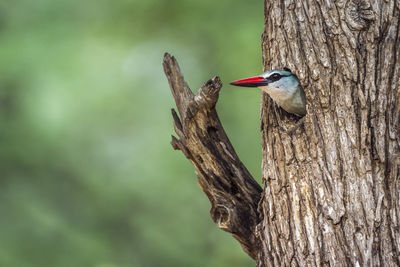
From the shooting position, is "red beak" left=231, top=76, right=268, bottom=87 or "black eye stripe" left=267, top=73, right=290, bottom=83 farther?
"red beak" left=231, top=76, right=268, bottom=87

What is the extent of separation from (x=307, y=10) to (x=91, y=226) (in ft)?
19.8

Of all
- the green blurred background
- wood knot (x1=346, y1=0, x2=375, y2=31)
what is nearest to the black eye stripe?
wood knot (x1=346, y1=0, x2=375, y2=31)

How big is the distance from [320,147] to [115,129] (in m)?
5.82

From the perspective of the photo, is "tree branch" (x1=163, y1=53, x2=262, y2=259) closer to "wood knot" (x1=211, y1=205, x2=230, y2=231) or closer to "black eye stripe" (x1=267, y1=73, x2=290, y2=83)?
"wood knot" (x1=211, y1=205, x2=230, y2=231)

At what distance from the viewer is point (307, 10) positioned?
3539mm

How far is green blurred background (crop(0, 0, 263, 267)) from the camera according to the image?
26.9 feet

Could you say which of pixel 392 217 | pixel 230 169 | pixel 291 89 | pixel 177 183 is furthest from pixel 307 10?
pixel 177 183

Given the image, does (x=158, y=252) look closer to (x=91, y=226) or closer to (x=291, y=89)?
(x=91, y=226)

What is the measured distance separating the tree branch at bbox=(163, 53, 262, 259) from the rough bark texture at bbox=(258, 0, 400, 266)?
18 cm

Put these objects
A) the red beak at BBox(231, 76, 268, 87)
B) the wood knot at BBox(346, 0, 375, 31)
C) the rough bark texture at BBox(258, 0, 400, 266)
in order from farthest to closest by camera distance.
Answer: the red beak at BBox(231, 76, 268, 87)
the wood knot at BBox(346, 0, 375, 31)
the rough bark texture at BBox(258, 0, 400, 266)

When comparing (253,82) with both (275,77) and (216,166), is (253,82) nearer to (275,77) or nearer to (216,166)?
(275,77)

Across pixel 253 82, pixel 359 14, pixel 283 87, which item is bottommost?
pixel 283 87

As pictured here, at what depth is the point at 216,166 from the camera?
3.65m

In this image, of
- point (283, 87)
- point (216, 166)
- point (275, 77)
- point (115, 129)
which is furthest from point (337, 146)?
point (115, 129)
